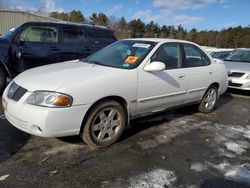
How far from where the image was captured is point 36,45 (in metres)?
6.89

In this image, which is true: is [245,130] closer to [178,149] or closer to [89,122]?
[178,149]

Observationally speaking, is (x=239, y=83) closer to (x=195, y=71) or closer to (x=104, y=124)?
(x=195, y=71)

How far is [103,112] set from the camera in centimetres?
386

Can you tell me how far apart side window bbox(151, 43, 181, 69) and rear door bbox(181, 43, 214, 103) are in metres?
0.18

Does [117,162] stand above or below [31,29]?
below

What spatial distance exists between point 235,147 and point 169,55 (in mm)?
1899

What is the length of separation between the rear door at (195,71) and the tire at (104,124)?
170 cm

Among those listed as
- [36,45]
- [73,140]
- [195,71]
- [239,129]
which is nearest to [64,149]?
[73,140]

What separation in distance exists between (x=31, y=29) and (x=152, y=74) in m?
4.09

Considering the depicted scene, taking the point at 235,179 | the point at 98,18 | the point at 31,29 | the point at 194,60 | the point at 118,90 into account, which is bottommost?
the point at 235,179

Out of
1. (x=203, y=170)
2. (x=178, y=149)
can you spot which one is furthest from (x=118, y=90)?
(x=203, y=170)

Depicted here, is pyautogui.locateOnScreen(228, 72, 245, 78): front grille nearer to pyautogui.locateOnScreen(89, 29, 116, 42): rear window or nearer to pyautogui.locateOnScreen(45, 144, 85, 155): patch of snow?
pyautogui.locateOnScreen(89, 29, 116, 42): rear window

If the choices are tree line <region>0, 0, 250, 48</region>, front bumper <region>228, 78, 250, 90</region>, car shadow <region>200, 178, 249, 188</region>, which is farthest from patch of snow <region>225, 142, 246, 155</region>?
tree line <region>0, 0, 250, 48</region>

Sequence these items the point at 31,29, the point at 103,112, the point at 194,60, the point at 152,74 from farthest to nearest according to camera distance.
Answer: the point at 31,29, the point at 194,60, the point at 152,74, the point at 103,112
